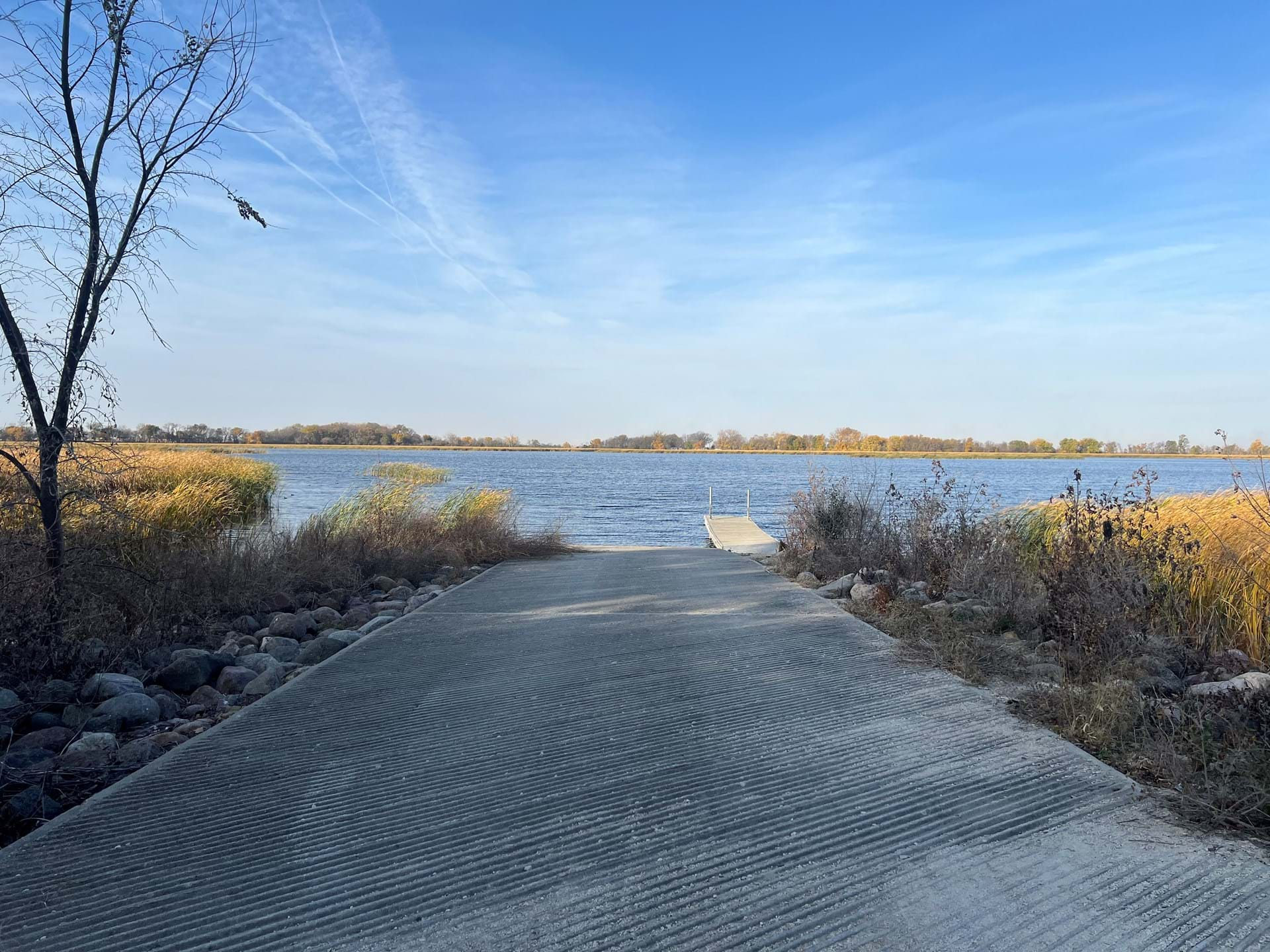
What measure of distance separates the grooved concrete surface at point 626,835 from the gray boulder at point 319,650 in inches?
41.7

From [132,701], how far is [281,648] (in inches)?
69.5

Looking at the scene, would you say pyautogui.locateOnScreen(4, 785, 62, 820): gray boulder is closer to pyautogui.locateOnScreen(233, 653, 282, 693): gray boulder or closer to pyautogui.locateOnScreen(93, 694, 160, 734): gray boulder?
pyautogui.locateOnScreen(93, 694, 160, 734): gray boulder

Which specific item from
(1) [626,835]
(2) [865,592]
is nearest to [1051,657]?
(2) [865,592]

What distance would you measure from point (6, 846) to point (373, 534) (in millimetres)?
9873

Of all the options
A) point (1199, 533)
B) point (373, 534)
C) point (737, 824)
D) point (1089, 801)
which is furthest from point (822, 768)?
point (373, 534)

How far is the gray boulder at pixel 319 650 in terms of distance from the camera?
657cm

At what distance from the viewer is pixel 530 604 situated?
8.82m

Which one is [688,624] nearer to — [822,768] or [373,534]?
[822,768]

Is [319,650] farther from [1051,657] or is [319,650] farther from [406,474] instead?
[406,474]

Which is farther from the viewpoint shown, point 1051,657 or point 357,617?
point 357,617

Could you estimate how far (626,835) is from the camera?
335 cm

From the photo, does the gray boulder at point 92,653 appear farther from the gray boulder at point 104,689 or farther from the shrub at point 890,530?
the shrub at point 890,530

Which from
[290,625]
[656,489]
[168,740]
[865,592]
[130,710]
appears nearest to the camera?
[168,740]

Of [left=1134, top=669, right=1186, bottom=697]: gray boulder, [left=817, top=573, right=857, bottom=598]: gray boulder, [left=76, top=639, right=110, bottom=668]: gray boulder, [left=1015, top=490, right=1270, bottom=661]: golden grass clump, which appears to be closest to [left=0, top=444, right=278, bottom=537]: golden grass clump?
[left=76, top=639, right=110, bottom=668]: gray boulder
